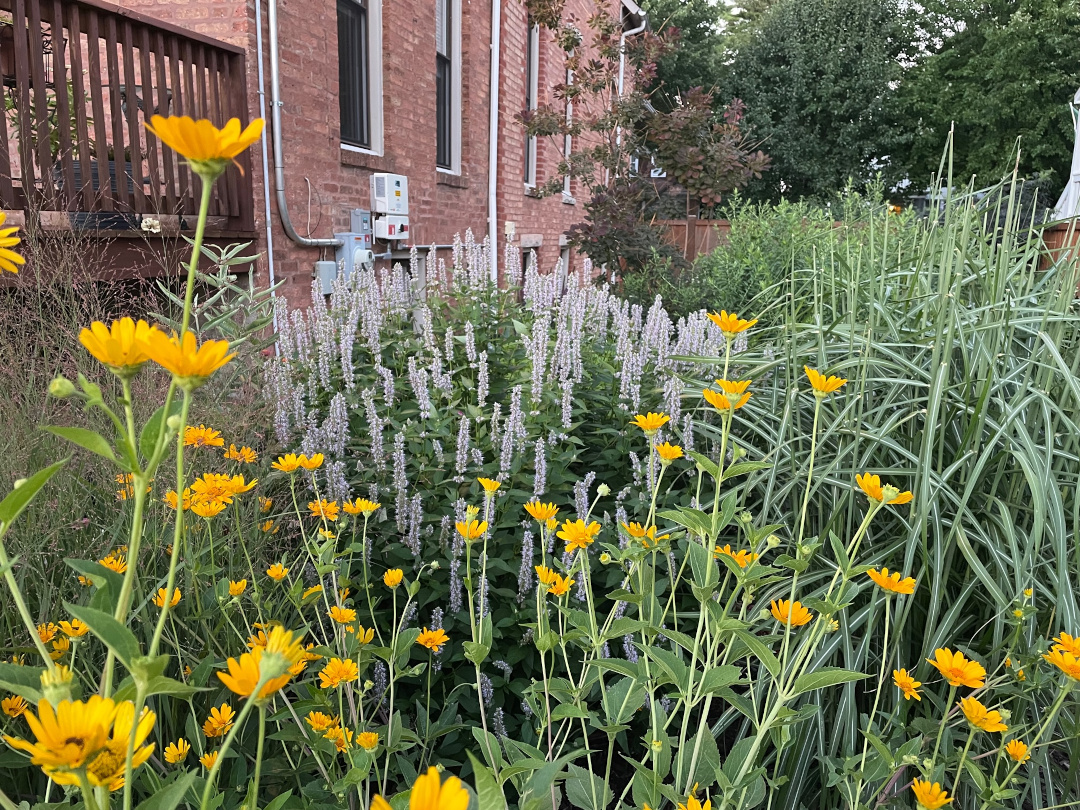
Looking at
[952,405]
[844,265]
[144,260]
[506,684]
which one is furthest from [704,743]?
[144,260]

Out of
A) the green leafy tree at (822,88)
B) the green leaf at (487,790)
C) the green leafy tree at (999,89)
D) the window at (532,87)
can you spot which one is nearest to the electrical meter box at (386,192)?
the window at (532,87)

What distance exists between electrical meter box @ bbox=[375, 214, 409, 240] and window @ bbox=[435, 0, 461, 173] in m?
1.82

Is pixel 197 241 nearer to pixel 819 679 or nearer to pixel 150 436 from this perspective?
pixel 150 436

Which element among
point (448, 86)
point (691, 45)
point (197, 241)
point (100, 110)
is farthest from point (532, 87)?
point (691, 45)

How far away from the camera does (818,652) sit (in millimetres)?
1541

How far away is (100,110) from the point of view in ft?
12.7

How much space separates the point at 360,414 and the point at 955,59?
23.7 metres

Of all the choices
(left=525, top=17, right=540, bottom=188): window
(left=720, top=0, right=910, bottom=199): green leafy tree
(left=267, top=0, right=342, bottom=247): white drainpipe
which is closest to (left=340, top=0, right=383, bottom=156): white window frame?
(left=267, top=0, right=342, bottom=247): white drainpipe

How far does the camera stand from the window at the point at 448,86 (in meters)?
7.89

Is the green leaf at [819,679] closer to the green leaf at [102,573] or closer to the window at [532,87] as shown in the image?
the green leaf at [102,573]

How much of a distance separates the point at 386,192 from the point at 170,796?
602 centimetres

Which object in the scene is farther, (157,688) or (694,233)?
(694,233)

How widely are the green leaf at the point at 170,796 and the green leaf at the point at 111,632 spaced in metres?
0.13

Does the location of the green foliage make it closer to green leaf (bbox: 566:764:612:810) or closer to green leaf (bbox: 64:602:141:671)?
green leaf (bbox: 566:764:612:810)
